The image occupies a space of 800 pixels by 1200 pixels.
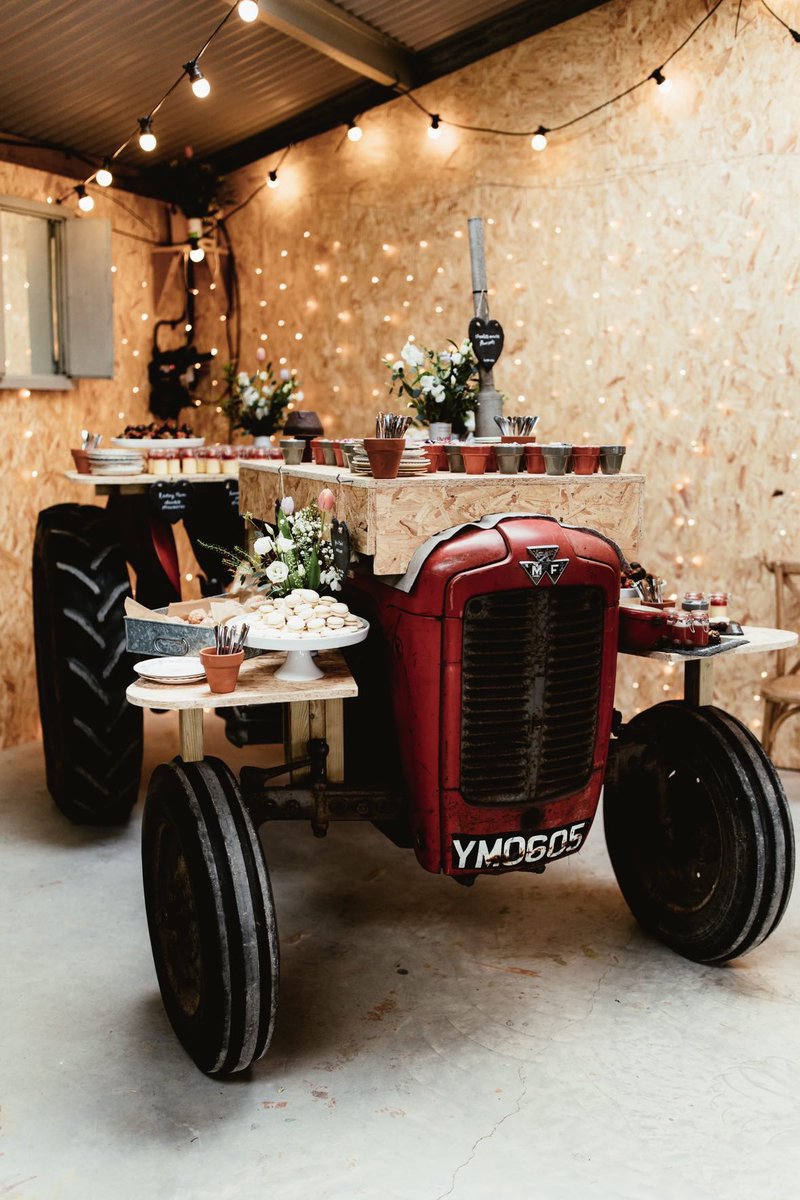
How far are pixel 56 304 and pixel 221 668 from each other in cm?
375

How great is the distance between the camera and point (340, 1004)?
3082mm

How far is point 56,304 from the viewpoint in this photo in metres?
5.74

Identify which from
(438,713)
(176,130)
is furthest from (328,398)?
(438,713)

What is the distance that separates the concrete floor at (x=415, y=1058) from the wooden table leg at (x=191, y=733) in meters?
0.80

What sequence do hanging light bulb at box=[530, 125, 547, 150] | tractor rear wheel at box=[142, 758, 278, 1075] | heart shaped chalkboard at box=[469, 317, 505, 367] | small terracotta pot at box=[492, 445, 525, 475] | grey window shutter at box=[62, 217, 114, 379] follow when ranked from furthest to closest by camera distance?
grey window shutter at box=[62, 217, 114, 379] < hanging light bulb at box=[530, 125, 547, 150] < heart shaped chalkboard at box=[469, 317, 505, 367] < small terracotta pot at box=[492, 445, 525, 475] < tractor rear wheel at box=[142, 758, 278, 1075]

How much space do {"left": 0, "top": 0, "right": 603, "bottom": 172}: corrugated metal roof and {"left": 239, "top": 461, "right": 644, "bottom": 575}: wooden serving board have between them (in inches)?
98.3

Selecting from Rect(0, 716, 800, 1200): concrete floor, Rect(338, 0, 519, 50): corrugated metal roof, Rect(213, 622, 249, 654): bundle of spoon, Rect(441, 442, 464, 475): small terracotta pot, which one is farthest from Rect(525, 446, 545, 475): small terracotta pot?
Rect(338, 0, 519, 50): corrugated metal roof

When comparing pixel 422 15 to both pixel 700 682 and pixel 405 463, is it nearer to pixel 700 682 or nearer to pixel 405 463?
pixel 405 463

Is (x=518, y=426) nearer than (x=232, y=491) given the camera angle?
Yes

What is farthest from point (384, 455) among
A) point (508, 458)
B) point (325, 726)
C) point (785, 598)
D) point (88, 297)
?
point (88, 297)

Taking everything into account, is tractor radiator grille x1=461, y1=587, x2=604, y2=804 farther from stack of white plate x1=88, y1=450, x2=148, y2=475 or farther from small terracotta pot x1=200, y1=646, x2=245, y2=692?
stack of white plate x1=88, y1=450, x2=148, y2=475

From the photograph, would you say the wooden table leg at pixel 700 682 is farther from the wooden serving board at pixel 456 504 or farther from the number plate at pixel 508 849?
the number plate at pixel 508 849

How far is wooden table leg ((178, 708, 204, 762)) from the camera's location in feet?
9.23

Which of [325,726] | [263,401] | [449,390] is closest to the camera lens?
[325,726]
